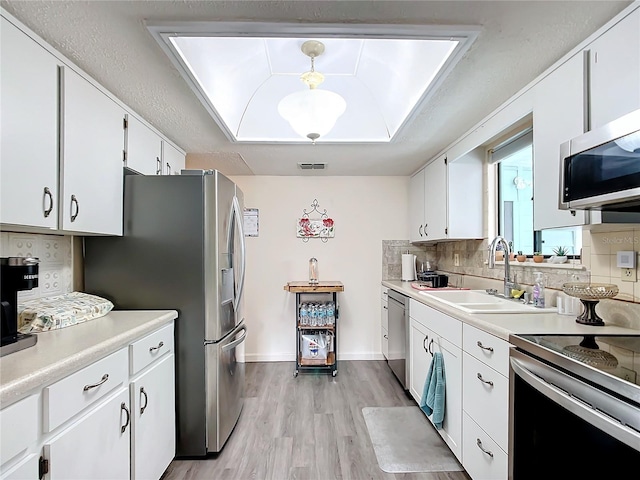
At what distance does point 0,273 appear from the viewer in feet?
4.04

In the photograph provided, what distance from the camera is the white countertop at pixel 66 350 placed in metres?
0.95

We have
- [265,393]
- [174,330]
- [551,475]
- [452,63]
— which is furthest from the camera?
[265,393]

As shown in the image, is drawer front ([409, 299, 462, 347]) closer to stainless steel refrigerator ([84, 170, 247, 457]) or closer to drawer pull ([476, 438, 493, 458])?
drawer pull ([476, 438, 493, 458])

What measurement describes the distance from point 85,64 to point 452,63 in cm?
172

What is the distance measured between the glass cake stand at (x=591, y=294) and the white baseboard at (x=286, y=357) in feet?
8.53

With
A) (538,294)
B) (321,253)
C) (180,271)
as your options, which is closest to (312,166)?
(321,253)

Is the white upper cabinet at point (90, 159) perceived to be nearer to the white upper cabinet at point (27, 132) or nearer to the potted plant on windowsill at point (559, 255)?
the white upper cabinet at point (27, 132)

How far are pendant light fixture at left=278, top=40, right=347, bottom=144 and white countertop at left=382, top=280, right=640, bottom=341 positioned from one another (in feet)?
4.29

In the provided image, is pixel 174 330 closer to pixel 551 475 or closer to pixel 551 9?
pixel 551 475

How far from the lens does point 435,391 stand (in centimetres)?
211

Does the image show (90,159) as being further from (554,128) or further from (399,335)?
(399,335)

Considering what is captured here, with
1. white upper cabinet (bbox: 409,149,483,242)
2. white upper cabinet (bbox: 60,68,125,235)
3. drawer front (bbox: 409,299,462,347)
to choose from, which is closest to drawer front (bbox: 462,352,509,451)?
drawer front (bbox: 409,299,462,347)

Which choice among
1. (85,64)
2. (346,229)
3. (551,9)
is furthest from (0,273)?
(346,229)

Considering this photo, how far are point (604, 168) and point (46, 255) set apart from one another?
2.59 m
